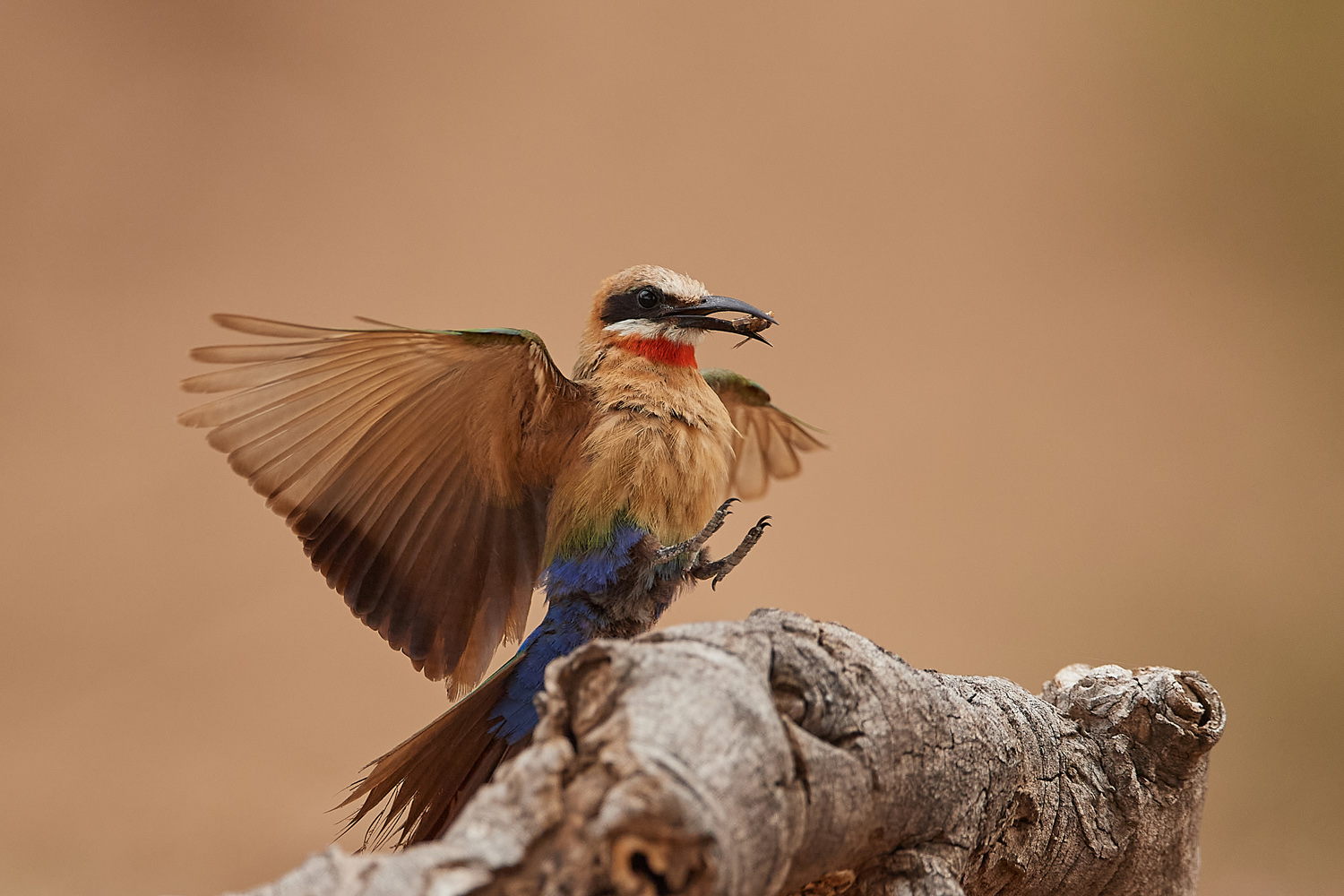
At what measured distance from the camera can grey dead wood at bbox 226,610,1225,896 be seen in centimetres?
83

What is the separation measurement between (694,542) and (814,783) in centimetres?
64

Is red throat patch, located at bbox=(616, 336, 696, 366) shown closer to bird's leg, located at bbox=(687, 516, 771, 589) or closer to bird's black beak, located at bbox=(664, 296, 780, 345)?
bird's black beak, located at bbox=(664, 296, 780, 345)

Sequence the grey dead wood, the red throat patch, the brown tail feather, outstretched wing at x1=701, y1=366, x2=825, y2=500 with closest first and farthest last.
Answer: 1. the grey dead wood
2. the brown tail feather
3. the red throat patch
4. outstretched wing at x1=701, y1=366, x2=825, y2=500

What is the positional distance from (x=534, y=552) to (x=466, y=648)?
0.66 feet

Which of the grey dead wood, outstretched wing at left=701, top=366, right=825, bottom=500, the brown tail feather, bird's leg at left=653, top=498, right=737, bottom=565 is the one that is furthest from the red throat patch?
the grey dead wood

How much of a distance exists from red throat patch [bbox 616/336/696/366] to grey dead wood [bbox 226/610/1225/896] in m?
0.76

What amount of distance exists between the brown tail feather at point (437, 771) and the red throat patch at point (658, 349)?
2.07ft

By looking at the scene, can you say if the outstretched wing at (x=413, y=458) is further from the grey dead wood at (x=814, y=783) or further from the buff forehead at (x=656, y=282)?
the grey dead wood at (x=814, y=783)

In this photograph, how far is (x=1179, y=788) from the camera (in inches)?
62.9

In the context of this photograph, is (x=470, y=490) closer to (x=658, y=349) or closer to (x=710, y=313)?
(x=658, y=349)

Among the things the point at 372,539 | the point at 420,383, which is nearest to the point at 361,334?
the point at 420,383

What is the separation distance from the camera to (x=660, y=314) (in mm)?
1902

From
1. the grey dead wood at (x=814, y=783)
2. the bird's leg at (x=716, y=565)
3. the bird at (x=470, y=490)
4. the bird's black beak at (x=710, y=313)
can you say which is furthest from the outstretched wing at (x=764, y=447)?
the grey dead wood at (x=814, y=783)

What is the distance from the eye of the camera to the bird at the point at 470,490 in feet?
5.04
